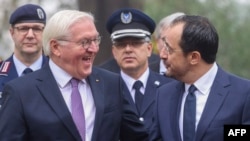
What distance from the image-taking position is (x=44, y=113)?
22.4 ft

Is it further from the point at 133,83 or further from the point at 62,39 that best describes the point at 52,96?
the point at 133,83

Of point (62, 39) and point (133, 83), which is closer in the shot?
point (62, 39)

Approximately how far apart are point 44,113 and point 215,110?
1162 millimetres

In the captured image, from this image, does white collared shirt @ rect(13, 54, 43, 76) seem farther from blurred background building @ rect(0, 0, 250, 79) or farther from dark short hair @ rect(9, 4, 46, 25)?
blurred background building @ rect(0, 0, 250, 79)

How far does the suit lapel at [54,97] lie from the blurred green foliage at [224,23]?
57.2 ft

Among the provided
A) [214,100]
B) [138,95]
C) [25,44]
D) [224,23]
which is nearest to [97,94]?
[214,100]

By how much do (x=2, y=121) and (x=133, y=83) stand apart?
231 cm

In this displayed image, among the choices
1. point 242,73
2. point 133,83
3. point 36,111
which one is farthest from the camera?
point 242,73

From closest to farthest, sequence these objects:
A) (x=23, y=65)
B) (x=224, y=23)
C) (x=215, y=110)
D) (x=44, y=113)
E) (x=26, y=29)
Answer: (x=44, y=113) < (x=215, y=110) < (x=23, y=65) < (x=26, y=29) < (x=224, y=23)

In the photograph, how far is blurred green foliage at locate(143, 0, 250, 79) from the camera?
25.5 metres

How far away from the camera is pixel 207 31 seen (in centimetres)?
707

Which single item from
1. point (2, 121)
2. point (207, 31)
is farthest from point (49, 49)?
point (207, 31)

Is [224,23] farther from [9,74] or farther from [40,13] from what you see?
[9,74]

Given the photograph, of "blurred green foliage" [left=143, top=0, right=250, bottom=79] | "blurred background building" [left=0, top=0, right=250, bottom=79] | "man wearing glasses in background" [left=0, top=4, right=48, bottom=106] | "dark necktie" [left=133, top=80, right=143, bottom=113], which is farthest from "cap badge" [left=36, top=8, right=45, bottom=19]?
"blurred green foliage" [left=143, top=0, right=250, bottom=79]
